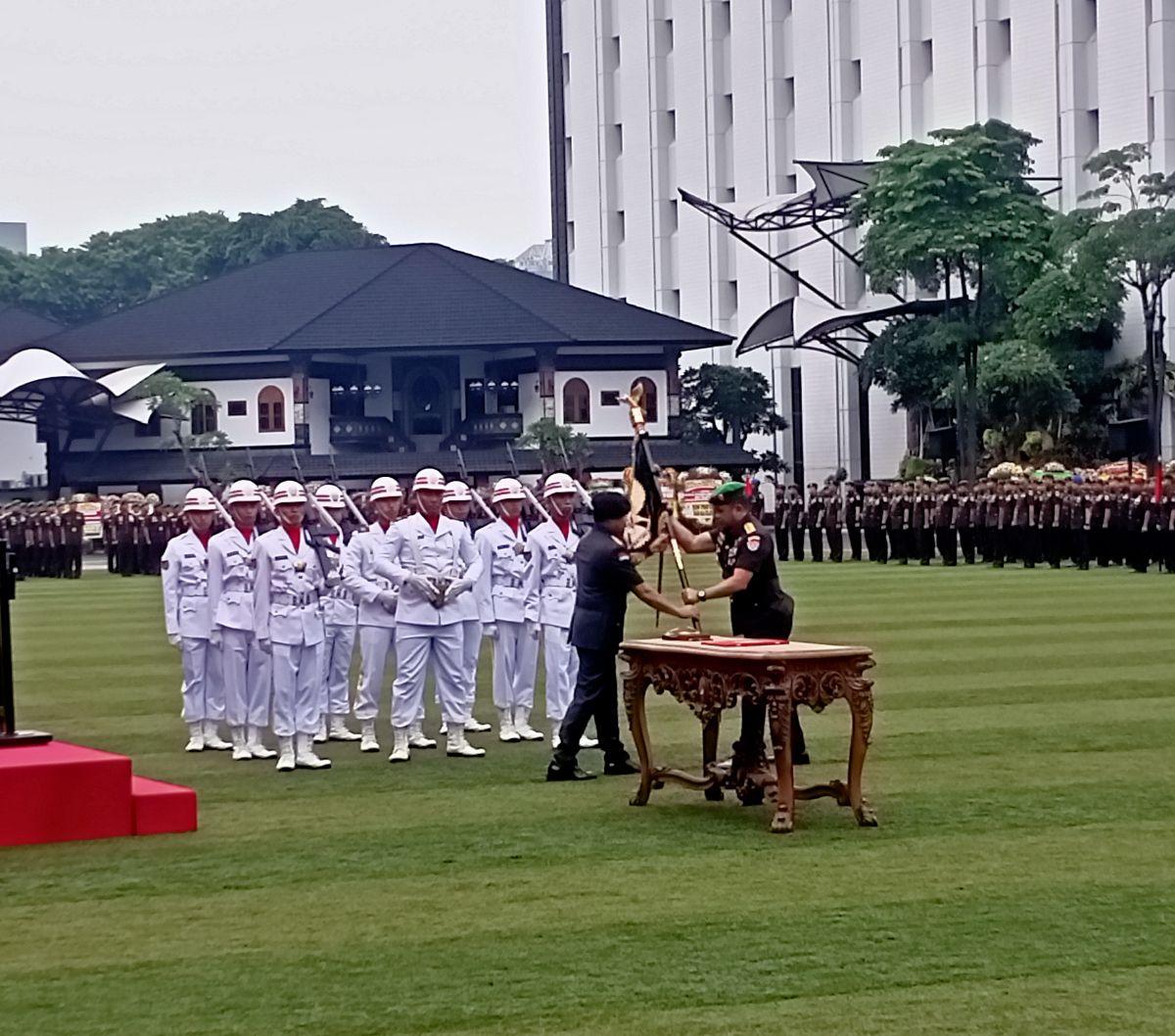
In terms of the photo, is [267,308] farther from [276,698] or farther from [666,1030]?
[666,1030]

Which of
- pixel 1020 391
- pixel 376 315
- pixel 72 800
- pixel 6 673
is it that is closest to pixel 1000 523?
pixel 1020 391

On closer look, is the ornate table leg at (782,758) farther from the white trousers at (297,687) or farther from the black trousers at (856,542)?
the black trousers at (856,542)

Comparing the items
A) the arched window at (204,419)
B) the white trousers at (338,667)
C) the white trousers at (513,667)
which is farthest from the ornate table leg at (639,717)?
the arched window at (204,419)

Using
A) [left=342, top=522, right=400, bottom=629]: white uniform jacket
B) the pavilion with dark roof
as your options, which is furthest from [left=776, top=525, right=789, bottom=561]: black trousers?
[left=342, top=522, right=400, bottom=629]: white uniform jacket

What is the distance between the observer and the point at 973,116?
61.2 m

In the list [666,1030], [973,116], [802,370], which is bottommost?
[666,1030]

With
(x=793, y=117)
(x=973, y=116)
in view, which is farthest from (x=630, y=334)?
(x=973, y=116)

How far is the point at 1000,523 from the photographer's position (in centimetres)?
3947

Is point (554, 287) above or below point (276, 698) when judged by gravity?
above

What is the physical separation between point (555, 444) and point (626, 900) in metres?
60.0

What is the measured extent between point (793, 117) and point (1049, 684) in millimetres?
54848

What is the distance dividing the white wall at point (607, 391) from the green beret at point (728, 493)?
6217cm

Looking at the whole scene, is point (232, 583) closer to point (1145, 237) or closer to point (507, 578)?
point (507, 578)

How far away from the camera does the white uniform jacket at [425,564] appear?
48.1ft
